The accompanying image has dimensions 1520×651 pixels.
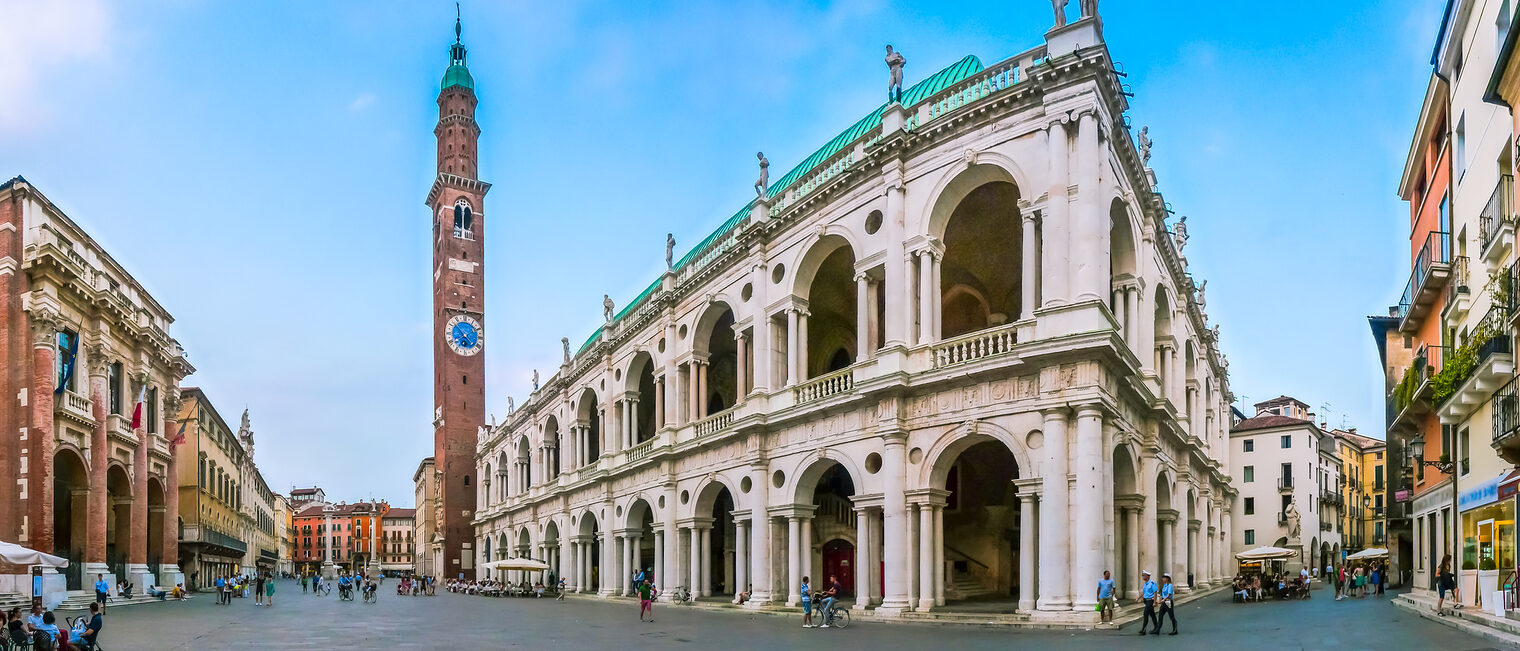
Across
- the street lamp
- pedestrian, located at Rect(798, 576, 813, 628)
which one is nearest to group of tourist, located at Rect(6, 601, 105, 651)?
pedestrian, located at Rect(798, 576, 813, 628)

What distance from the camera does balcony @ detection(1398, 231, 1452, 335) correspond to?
80.1 ft

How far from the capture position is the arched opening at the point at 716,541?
114 feet

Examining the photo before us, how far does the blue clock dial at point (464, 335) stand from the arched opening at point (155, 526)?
31355 millimetres

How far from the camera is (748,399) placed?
31516mm

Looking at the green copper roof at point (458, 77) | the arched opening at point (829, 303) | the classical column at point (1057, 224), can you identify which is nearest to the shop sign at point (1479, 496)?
the classical column at point (1057, 224)

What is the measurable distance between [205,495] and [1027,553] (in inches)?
2196

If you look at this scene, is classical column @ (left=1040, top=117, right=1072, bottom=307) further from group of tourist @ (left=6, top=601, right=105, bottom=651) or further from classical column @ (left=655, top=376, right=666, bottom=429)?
classical column @ (left=655, top=376, right=666, bottom=429)

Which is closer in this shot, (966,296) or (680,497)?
(966,296)


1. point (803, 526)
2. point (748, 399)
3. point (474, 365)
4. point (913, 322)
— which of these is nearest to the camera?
point (913, 322)

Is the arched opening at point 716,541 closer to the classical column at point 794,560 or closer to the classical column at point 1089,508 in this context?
the classical column at point 794,560

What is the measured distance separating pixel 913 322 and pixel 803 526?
6955 mm

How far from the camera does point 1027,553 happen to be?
22.5 meters

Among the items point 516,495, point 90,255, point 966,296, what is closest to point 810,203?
point 966,296

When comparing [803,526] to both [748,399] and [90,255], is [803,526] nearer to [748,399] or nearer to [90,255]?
[748,399]
